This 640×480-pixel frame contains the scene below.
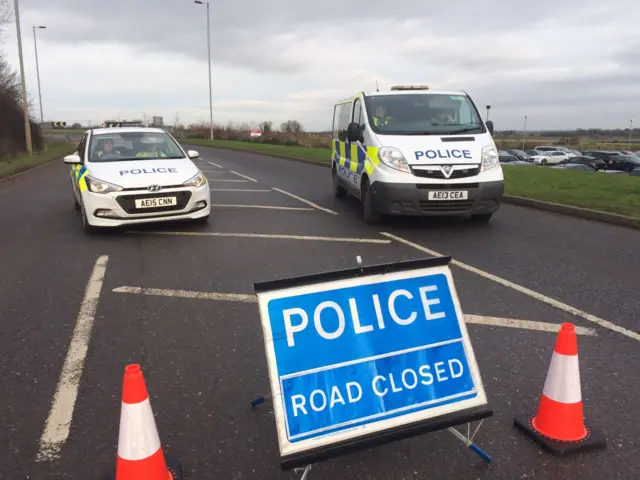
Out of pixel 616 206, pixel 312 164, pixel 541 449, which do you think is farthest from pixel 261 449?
pixel 312 164

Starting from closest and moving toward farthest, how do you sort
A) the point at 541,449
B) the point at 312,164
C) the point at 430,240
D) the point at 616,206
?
1. the point at 541,449
2. the point at 430,240
3. the point at 616,206
4. the point at 312,164

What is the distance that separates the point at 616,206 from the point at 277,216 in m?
5.85

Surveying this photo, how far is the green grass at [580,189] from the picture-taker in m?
9.43

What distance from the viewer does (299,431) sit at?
7.36 ft

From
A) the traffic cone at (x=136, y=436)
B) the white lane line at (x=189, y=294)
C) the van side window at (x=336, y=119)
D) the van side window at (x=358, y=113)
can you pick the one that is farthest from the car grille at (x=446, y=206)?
the traffic cone at (x=136, y=436)

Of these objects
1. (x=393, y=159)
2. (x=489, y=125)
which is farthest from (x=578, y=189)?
(x=393, y=159)

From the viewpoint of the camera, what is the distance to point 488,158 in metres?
7.66

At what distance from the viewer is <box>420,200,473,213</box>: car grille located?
7453 millimetres

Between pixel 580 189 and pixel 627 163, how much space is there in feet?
90.1

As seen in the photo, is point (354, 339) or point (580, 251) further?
point (580, 251)

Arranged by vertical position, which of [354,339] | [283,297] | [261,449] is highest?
[283,297]

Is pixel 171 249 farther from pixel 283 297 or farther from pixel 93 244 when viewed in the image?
pixel 283 297

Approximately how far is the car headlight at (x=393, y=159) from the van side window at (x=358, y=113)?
104 centimetres

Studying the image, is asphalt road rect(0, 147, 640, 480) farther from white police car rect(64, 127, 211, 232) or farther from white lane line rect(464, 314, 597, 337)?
white police car rect(64, 127, 211, 232)
